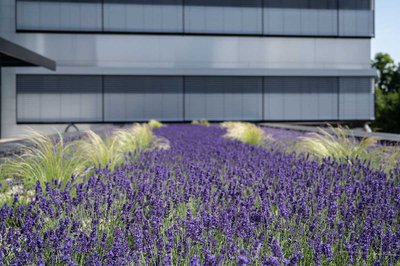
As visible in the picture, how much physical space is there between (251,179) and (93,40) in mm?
22659

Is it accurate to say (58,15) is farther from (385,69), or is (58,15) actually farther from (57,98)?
(385,69)

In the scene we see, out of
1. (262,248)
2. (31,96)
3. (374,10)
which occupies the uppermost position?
(374,10)

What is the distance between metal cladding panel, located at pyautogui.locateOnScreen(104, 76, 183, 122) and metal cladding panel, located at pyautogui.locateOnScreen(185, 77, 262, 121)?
4.27ft

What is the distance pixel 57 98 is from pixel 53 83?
31.6 inches

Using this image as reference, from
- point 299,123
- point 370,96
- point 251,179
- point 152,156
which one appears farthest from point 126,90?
point 251,179

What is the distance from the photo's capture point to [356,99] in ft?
91.2

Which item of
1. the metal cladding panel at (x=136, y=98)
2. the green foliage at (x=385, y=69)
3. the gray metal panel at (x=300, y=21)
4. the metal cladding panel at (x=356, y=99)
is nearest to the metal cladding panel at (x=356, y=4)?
the gray metal panel at (x=300, y=21)

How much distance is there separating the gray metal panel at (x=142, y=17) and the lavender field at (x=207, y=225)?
21.8 meters

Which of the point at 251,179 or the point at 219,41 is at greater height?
the point at 219,41

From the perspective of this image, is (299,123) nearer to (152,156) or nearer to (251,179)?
(152,156)

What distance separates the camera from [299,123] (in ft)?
89.1

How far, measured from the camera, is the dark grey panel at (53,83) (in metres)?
25.2

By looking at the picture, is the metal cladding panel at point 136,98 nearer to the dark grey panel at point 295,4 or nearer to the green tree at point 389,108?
the dark grey panel at point 295,4

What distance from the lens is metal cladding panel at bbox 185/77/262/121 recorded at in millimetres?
26375
